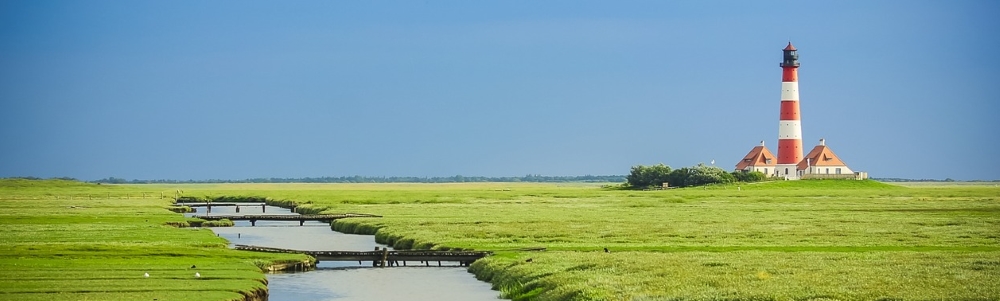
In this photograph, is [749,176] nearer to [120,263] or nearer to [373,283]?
[373,283]

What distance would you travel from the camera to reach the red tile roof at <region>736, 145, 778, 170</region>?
6112 inches

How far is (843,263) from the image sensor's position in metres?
39.0

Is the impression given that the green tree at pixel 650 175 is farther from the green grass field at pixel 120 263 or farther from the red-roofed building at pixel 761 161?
the green grass field at pixel 120 263

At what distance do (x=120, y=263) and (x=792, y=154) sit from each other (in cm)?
11543

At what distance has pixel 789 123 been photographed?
14612cm

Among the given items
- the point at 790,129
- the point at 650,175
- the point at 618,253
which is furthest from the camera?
the point at 650,175

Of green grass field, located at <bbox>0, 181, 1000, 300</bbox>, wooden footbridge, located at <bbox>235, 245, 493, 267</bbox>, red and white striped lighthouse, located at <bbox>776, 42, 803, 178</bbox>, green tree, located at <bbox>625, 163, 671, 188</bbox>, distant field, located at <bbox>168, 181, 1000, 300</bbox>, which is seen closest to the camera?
distant field, located at <bbox>168, 181, 1000, 300</bbox>

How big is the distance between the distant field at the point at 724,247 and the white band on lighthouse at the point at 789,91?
4999 cm

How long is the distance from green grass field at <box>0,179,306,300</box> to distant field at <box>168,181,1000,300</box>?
909 centimetres

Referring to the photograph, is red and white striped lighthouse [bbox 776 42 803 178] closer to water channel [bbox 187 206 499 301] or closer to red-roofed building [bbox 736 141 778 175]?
red-roofed building [bbox 736 141 778 175]

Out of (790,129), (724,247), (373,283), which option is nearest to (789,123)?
(790,129)

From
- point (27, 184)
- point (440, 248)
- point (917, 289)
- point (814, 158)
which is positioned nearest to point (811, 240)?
point (440, 248)

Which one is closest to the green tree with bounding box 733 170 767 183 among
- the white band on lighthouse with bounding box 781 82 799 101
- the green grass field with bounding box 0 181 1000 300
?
the white band on lighthouse with bounding box 781 82 799 101

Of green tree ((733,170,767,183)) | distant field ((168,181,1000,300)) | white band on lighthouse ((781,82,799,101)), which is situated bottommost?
distant field ((168,181,1000,300))
